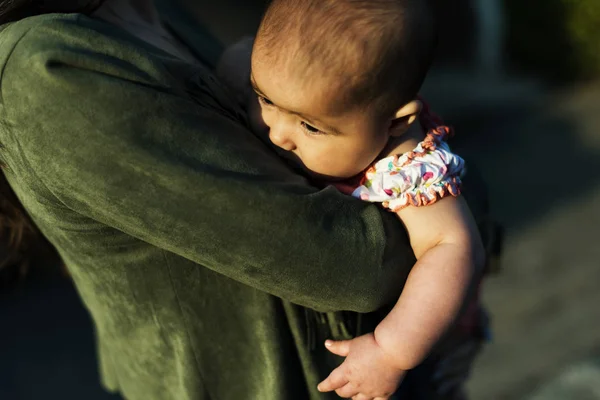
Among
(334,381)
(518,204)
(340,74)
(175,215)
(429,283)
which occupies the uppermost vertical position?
(340,74)

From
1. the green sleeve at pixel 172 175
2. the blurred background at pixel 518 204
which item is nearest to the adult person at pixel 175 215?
the green sleeve at pixel 172 175

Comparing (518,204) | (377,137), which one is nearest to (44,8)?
(377,137)

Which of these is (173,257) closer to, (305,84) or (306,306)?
(306,306)

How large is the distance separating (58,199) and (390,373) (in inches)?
28.6

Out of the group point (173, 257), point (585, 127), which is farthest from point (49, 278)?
point (585, 127)

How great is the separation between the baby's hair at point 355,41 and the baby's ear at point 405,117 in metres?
0.06

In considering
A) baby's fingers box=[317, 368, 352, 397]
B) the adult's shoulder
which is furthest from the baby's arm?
the adult's shoulder

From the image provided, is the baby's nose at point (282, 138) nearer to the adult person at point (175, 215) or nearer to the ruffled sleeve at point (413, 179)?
the adult person at point (175, 215)

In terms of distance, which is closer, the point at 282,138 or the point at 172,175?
the point at 172,175

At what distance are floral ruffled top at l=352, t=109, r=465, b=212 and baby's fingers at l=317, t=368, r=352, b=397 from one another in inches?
14.2

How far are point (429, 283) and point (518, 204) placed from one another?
4466mm

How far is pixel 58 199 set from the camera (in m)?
1.42

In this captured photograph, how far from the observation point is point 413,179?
154cm

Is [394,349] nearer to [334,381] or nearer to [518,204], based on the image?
[334,381]
